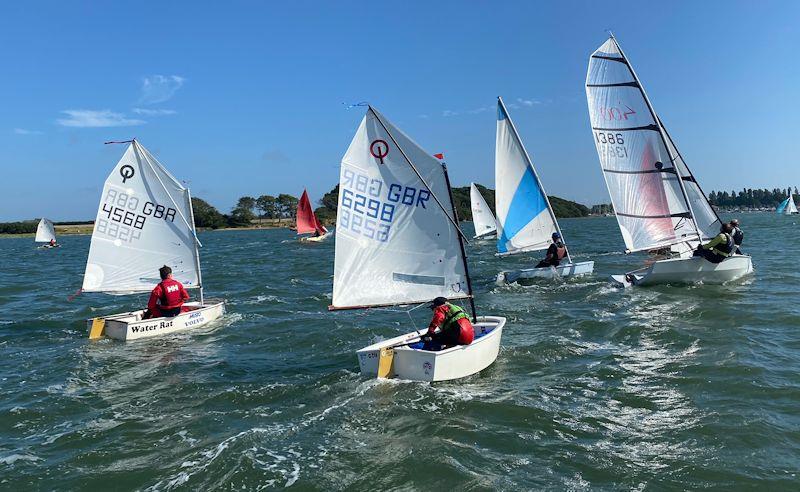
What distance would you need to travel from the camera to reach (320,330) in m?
16.3

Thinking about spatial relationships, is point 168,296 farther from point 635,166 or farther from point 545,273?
point 635,166

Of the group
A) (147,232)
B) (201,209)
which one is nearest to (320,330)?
(147,232)

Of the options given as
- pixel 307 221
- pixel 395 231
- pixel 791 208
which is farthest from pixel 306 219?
pixel 791 208

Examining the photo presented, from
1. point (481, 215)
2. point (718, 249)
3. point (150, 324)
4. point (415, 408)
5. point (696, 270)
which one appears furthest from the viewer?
point (481, 215)

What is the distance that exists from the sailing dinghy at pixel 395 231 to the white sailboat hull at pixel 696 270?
11177 mm

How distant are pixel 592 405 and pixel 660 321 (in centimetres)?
720

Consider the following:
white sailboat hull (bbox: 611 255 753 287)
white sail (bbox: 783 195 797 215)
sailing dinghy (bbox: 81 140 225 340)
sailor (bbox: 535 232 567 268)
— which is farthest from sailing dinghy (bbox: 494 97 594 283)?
white sail (bbox: 783 195 797 215)

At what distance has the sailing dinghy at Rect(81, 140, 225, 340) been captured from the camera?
17.7m

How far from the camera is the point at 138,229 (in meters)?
Result: 18.1

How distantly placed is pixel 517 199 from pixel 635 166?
534 centimetres

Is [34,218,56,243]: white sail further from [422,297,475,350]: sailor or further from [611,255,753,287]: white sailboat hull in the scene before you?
[422,297,475,350]: sailor

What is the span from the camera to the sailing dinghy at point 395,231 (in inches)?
464

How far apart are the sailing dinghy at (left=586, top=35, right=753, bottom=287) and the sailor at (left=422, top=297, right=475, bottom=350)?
44.6ft

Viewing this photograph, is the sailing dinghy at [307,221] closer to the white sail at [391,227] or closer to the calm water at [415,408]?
the calm water at [415,408]
